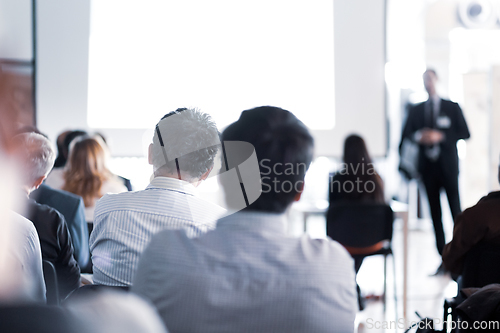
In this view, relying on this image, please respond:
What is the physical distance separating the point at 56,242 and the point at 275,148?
1263mm

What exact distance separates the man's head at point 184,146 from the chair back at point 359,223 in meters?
1.45

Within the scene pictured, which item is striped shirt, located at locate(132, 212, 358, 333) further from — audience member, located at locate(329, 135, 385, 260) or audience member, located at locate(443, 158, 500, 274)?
audience member, located at locate(329, 135, 385, 260)

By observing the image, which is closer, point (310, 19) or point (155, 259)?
point (155, 259)

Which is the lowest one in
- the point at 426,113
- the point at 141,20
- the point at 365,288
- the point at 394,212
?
the point at 365,288

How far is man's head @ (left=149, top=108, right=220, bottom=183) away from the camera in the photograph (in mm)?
1634

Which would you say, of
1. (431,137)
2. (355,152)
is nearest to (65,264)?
(355,152)

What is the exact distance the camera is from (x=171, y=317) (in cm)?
92

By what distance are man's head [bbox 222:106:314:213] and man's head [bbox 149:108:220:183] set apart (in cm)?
65

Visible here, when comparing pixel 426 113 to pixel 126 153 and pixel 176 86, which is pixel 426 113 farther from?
pixel 126 153

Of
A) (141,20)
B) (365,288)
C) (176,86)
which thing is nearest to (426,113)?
(365,288)

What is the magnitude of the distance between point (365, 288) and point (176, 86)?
2471 millimetres

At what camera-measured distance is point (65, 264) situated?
1942mm

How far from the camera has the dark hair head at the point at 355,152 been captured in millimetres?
3139

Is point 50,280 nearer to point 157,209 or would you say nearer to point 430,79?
point 157,209
